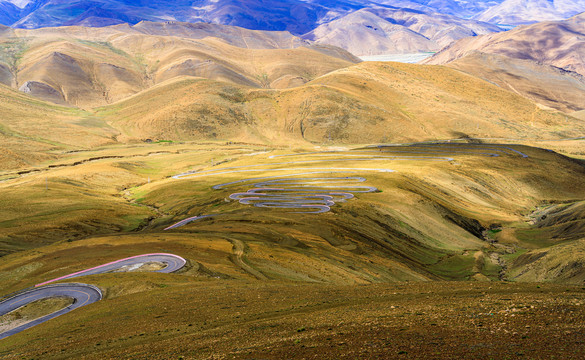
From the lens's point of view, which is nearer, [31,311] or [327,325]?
[327,325]

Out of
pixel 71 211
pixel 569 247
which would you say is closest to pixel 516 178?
pixel 569 247

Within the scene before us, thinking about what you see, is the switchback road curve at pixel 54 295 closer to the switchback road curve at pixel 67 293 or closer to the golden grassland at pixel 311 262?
the switchback road curve at pixel 67 293

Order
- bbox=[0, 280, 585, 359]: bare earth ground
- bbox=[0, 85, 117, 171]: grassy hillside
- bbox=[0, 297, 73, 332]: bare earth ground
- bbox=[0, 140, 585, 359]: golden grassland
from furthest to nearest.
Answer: bbox=[0, 85, 117, 171]: grassy hillside < bbox=[0, 297, 73, 332]: bare earth ground < bbox=[0, 140, 585, 359]: golden grassland < bbox=[0, 280, 585, 359]: bare earth ground

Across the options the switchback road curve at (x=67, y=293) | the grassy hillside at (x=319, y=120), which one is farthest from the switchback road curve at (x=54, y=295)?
the grassy hillside at (x=319, y=120)

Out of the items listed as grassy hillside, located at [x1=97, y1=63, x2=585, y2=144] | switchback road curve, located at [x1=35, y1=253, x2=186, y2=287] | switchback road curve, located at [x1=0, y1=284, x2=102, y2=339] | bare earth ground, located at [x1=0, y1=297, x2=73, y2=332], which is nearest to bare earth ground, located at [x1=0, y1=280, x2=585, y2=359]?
switchback road curve, located at [x1=0, y1=284, x2=102, y2=339]

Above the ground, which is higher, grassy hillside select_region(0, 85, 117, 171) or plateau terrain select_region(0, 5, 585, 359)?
grassy hillside select_region(0, 85, 117, 171)

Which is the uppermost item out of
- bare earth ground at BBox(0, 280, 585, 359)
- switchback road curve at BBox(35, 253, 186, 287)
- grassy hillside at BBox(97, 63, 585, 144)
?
grassy hillside at BBox(97, 63, 585, 144)

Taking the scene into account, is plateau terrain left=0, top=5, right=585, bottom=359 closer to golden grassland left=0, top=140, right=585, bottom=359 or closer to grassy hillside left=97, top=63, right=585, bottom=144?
golden grassland left=0, top=140, right=585, bottom=359

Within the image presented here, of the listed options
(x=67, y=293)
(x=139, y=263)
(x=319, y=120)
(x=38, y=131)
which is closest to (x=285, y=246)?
(x=139, y=263)

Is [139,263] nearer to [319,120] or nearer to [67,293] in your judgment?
[67,293]

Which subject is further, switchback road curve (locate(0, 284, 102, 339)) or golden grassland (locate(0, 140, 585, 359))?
switchback road curve (locate(0, 284, 102, 339))

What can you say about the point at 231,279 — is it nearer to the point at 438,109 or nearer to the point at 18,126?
the point at 18,126

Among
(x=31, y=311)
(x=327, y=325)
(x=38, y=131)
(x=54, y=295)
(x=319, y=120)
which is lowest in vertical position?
(x=31, y=311)

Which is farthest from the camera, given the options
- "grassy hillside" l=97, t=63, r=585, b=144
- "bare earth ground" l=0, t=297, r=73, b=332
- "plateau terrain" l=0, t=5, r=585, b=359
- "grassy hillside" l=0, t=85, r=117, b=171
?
"grassy hillside" l=97, t=63, r=585, b=144
